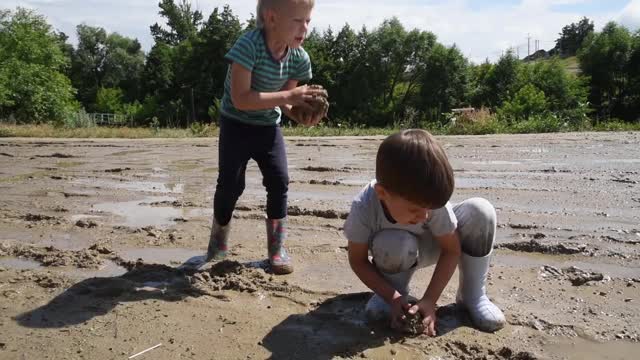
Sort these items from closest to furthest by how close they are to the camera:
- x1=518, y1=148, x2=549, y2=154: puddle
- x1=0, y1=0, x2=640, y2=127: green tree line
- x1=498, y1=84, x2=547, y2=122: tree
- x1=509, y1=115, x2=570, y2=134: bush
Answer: x1=518, y1=148, x2=549, y2=154: puddle < x1=509, y1=115, x2=570, y2=134: bush < x1=498, y1=84, x2=547, y2=122: tree < x1=0, y1=0, x2=640, y2=127: green tree line

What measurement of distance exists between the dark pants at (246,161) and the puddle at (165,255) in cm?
33

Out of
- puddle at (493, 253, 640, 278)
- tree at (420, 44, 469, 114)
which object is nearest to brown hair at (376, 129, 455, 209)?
puddle at (493, 253, 640, 278)

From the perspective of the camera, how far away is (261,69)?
2898mm

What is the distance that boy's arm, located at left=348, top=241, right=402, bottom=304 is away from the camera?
7.43 feet

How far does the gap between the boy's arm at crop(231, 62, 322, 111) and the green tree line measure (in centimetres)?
3478

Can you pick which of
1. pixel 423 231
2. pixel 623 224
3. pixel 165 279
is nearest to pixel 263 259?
pixel 165 279

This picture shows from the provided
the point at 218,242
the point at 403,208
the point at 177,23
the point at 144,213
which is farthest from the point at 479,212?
the point at 177,23

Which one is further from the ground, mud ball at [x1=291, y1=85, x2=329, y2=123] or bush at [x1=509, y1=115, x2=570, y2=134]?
mud ball at [x1=291, y1=85, x2=329, y2=123]

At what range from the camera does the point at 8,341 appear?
2213 mm

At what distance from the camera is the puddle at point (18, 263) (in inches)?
127

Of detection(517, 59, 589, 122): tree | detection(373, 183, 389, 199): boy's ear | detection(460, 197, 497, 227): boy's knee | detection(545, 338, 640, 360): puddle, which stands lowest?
detection(545, 338, 640, 360): puddle

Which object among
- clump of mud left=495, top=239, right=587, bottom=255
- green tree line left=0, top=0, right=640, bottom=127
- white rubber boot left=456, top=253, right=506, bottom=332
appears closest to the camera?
white rubber boot left=456, top=253, right=506, bottom=332

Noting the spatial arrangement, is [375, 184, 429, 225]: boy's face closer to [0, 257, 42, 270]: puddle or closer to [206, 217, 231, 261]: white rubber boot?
[206, 217, 231, 261]: white rubber boot

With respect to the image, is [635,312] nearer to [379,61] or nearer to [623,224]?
[623,224]
